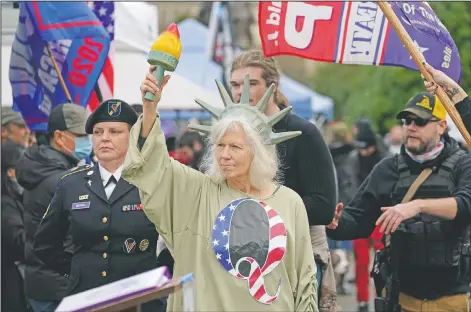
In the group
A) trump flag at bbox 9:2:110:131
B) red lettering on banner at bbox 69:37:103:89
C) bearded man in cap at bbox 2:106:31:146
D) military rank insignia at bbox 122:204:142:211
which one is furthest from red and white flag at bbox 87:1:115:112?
military rank insignia at bbox 122:204:142:211

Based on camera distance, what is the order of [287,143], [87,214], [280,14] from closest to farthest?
[87,214], [287,143], [280,14]

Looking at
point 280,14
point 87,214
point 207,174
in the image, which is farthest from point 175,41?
point 280,14

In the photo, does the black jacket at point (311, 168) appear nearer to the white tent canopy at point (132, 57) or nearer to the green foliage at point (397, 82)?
the white tent canopy at point (132, 57)

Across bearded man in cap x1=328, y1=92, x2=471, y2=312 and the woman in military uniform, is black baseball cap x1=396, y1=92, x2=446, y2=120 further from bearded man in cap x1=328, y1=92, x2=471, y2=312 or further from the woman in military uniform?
the woman in military uniform

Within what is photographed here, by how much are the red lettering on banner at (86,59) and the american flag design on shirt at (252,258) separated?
4.07m

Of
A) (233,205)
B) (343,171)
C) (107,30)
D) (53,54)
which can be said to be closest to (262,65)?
(233,205)

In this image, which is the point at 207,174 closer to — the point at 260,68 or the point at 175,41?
→ the point at 175,41

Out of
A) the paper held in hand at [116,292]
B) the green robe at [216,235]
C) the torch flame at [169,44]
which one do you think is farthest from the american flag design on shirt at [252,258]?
the paper held in hand at [116,292]

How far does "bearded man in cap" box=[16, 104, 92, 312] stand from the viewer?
763 cm

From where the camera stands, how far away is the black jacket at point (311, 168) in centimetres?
659

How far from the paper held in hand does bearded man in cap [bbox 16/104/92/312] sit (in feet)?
10.6

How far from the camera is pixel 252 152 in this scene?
215 inches

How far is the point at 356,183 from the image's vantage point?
1424 centimetres

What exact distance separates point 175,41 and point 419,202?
8.16ft
